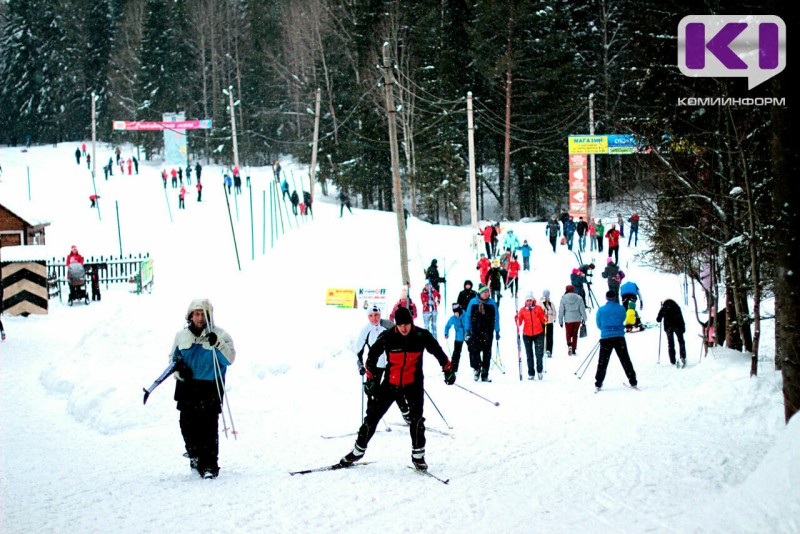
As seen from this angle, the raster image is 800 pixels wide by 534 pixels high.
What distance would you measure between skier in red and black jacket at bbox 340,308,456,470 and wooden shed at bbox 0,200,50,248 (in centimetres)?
2181

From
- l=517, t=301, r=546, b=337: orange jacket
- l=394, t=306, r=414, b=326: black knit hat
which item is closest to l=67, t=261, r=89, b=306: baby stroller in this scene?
l=517, t=301, r=546, b=337: orange jacket

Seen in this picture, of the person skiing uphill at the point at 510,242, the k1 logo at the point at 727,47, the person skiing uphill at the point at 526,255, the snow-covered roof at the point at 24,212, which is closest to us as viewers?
the k1 logo at the point at 727,47

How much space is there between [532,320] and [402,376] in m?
6.63

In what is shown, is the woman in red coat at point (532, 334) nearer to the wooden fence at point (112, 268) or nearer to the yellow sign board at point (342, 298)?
the yellow sign board at point (342, 298)

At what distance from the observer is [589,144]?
1302 inches

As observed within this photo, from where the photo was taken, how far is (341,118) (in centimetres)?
5566

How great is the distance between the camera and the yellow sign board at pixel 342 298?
19844 mm

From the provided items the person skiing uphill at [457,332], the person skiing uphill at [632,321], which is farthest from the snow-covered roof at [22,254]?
the person skiing uphill at [632,321]

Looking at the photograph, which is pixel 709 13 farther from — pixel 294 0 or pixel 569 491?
pixel 294 0

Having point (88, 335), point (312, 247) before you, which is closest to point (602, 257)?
point (312, 247)

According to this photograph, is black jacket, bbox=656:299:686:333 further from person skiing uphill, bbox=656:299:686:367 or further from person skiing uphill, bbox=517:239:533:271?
person skiing uphill, bbox=517:239:533:271

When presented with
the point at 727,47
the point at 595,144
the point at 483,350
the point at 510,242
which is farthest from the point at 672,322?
the point at 595,144

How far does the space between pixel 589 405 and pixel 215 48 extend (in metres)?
70.2

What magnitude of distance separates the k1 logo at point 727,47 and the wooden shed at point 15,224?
21456 mm
